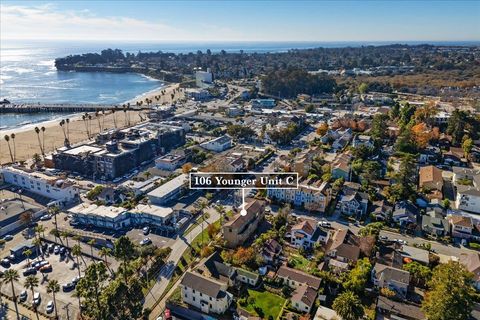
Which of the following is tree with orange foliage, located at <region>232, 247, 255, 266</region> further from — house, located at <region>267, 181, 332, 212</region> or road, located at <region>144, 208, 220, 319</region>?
house, located at <region>267, 181, 332, 212</region>

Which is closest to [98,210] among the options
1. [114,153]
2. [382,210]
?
[114,153]

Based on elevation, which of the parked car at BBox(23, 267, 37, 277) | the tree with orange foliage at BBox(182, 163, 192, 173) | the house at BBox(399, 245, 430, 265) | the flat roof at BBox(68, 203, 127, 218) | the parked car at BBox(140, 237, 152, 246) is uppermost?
the tree with orange foliage at BBox(182, 163, 192, 173)

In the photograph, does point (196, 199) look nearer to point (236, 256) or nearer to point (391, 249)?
point (236, 256)

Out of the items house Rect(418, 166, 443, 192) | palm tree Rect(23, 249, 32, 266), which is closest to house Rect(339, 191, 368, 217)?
house Rect(418, 166, 443, 192)

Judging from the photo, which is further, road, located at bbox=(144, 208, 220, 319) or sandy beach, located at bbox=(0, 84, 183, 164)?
sandy beach, located at bbox=(0, 84, 183, 164)

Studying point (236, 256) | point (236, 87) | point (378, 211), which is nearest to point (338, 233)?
point (378, 211)

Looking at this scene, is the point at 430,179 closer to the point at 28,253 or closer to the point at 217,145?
the point at 217,145
